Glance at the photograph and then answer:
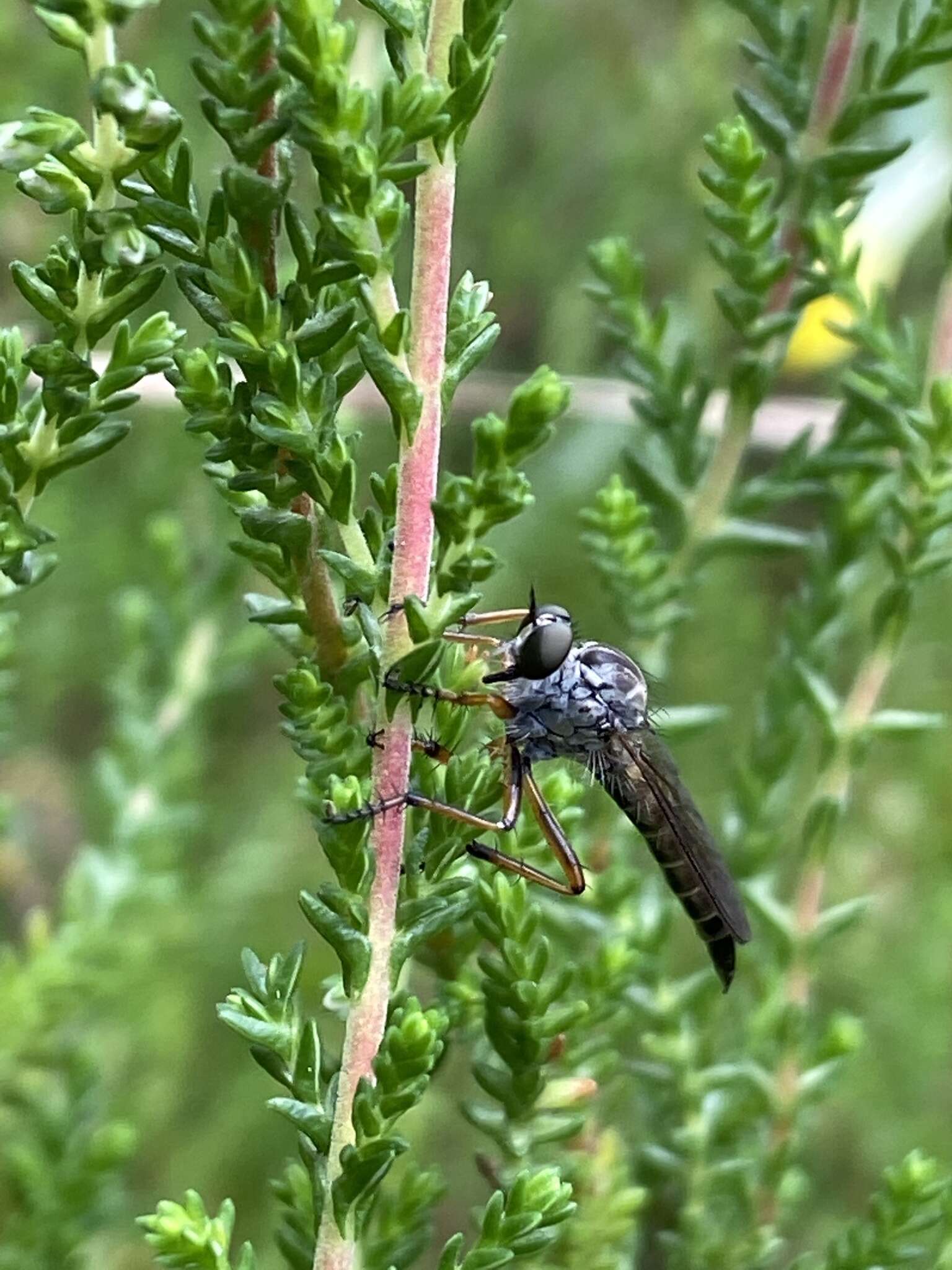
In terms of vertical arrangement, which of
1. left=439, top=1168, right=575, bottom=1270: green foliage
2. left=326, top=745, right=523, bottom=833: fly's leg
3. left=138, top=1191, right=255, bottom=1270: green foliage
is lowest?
left=439, top=1168, right=575, bottom=1270: green foliage

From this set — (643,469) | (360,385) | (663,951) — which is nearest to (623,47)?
(360,385)

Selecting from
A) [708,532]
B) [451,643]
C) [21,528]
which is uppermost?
[21,528]

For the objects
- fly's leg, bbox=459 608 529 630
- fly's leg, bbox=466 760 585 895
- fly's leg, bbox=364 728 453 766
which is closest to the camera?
fly's leg, bbox=364 728 453 766

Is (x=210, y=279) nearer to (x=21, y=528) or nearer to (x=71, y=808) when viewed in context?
(x=21, y=528)

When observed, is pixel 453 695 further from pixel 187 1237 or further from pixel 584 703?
pixel 584 703

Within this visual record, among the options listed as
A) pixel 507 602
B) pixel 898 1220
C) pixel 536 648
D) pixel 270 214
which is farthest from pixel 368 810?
pixel 507 602

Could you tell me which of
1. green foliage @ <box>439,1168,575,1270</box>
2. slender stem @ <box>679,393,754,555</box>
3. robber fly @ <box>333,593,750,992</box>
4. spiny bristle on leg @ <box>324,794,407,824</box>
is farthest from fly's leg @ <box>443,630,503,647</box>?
green foliage @ <box>439,1168,575,1270</box>

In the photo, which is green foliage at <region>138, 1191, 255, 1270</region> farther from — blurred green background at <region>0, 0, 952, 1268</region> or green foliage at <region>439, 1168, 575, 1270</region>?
blurred green background at <region>0, 0, 952, 1268</region>
